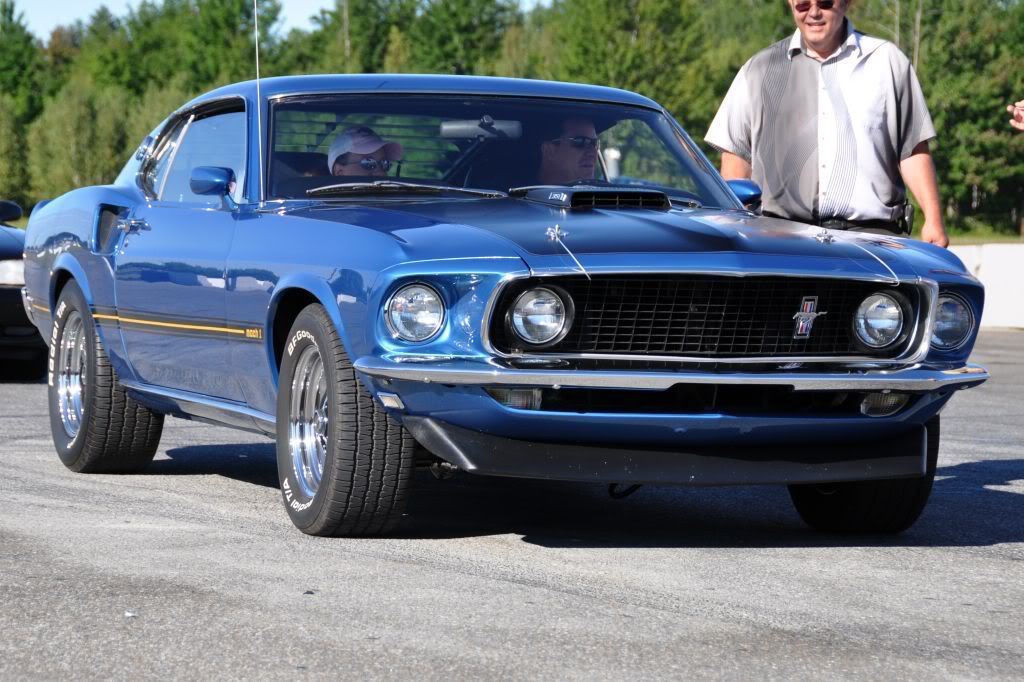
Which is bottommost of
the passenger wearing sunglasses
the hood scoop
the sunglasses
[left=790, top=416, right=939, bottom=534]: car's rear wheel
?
[left=790, top=416, right=939, bottom=534]: car's rear wheel

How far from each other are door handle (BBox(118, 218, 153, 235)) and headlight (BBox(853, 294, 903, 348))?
2811 mm

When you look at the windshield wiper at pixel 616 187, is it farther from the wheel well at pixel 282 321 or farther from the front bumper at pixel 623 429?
the front bumper at pixel 623 429

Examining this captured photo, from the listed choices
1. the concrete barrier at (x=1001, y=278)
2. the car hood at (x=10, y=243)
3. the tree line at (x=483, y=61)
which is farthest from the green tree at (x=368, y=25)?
the car hood at (x=10, y=243)

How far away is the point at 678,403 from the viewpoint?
5.21 metres

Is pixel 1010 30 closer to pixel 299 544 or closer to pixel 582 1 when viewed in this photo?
pixel 582 1

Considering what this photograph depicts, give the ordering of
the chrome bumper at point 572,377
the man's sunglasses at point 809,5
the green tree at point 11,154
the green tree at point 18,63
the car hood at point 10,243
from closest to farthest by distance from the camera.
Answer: the chrome bumper at point 572,377
the man's sunglasses at point 809,5
the car hood at point 10,243
the green tree at point 11,154
the green tree at point 18,63

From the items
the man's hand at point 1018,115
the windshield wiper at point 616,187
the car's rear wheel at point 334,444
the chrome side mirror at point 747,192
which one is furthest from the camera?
the man's hand at point 1018,115

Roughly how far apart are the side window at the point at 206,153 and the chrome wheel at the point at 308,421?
95 cm

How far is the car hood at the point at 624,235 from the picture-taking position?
5.14 metres

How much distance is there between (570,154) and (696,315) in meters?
1.45

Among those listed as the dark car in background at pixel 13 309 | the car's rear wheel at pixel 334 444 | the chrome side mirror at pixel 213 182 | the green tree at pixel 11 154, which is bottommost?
the green tree at pixel 11 154

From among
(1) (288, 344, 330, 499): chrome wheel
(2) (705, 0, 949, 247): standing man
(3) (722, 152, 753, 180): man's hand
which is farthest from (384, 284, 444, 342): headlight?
(3) (722, 152, 753, 180): man's hand

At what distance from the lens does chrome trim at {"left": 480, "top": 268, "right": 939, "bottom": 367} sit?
16.5ft

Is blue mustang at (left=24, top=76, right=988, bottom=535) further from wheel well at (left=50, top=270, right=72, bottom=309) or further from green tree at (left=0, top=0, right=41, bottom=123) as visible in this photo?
green tree at (left=0, top=0, right=41, bottom=123)
